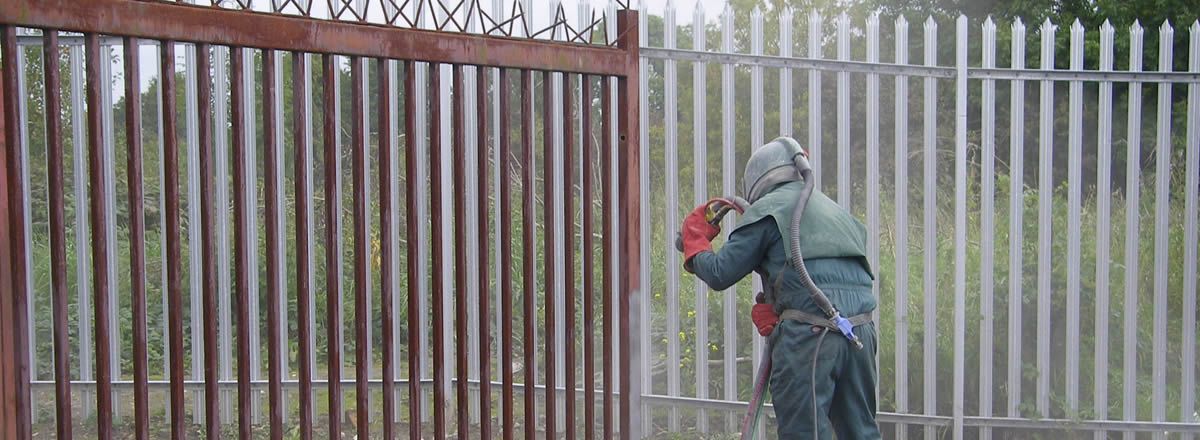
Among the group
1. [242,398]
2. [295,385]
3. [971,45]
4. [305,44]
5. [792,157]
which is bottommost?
[295,385]

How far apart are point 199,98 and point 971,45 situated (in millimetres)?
14800

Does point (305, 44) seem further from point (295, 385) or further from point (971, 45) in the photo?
point (971, 45)

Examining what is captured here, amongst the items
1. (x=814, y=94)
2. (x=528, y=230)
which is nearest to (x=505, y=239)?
(x=528, y=230)

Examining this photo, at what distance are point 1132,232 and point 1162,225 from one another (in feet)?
0.44

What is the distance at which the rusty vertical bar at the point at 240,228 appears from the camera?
3.07 metres

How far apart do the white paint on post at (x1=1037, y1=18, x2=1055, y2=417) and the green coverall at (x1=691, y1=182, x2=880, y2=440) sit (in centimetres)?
168

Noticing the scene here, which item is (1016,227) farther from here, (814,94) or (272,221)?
(272,221)

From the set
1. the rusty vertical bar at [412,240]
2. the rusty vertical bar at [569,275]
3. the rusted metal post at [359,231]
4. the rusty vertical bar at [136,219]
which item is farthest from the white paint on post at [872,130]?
the rusty vertical bar at [136,219]

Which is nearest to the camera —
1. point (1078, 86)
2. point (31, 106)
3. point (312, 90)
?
point (1078, 86)

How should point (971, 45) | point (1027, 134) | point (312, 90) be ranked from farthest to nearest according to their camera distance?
1. point (971, 45)
2. point (1027, 134)
3. point (312, 90)

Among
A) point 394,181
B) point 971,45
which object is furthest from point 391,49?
point 971,45

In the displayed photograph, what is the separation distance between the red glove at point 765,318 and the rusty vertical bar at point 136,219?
2260 mm

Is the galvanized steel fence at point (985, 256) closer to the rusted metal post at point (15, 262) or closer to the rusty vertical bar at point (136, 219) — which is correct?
the rusty vertical bar at point (136, 219)

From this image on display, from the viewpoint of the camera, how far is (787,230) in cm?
416
